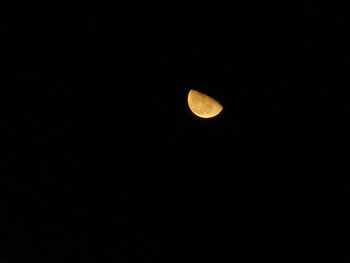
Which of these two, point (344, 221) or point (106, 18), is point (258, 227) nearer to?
point (344, 221)

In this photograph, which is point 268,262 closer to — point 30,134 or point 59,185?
point 59,185

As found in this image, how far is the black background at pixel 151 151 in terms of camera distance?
5.20 feet

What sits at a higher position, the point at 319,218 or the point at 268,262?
the point at 319,218

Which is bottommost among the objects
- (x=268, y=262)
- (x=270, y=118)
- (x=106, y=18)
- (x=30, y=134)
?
(x=268, y=262)

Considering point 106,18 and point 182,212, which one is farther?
point 182,212

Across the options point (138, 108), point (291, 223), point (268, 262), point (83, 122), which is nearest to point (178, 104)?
point (138, 108)

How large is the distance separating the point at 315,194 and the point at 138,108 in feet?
3.68

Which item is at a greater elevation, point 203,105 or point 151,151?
point 203,105

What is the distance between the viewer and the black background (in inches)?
62.4

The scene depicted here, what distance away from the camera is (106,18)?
1.59 meters

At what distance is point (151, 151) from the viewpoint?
1702mm

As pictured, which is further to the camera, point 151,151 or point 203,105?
point 151,151

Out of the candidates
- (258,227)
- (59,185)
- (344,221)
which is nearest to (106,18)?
(59,185)

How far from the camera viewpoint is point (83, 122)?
1681 mm
